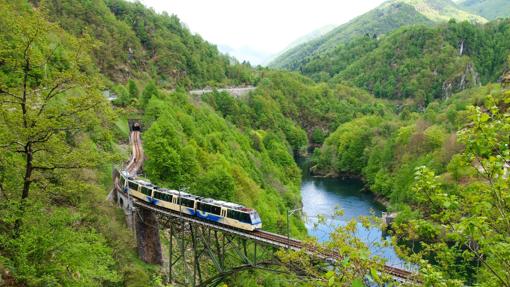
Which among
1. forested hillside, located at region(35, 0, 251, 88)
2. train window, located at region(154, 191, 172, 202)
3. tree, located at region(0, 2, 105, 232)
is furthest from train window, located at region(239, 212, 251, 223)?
forested hillside, located at region(35, 0, 251, 88)

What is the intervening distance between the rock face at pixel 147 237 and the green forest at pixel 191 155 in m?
1.00

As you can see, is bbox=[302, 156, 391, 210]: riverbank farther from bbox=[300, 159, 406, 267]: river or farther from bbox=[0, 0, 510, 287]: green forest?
bbox=[0, 0, 510, 287]: green forest

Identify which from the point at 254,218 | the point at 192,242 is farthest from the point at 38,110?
the point at 192,242

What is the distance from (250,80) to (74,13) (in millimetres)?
62243

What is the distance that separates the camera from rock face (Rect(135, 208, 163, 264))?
3569 cm

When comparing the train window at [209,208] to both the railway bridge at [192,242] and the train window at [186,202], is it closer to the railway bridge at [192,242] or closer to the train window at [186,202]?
the train window at [186,202]

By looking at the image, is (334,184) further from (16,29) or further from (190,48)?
(16,29)

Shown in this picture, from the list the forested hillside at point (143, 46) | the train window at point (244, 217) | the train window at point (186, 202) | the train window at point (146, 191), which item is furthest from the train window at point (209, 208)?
the forested hillside at point (143, 46)

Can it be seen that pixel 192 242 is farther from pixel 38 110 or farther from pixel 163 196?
pixel 38 110

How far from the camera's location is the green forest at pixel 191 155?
9.90 meters

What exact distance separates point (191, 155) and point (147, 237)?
13097 mm

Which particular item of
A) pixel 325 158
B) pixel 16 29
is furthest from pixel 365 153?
pixel 16 29

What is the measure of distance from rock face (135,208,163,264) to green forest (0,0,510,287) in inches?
39.2

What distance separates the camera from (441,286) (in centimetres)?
872
